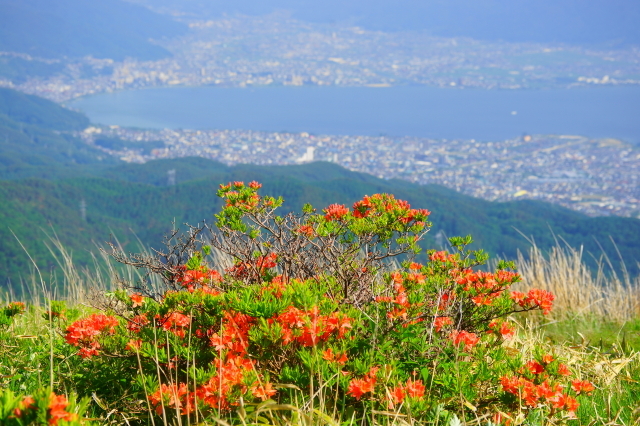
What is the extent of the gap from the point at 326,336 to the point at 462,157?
5189 cm

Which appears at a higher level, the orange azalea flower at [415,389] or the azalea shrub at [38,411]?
the azalea shrub at [38,411]

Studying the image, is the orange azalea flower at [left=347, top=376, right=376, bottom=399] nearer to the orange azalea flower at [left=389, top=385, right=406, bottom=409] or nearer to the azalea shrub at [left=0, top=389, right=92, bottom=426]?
the orange azalea flower at [left=389, top=385, right=406, bottom=409]

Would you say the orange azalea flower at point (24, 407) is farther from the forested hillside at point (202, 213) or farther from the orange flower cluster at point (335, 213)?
the forested hillside at point (202, 213)

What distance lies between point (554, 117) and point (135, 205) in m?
57.7

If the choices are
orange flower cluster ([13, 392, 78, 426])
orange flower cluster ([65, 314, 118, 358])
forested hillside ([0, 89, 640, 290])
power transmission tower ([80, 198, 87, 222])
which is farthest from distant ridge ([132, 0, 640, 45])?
orange flower cluster ([13, 392, 78, 426])

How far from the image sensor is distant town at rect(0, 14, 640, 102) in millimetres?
101125

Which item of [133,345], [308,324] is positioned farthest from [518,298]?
[133,345]

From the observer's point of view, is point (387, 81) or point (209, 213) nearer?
point (209, 213)

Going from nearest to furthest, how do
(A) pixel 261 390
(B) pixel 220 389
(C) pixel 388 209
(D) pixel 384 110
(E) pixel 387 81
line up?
(B) pixel 220 389 → (A) pixel 261 390 → (C) pixel 388 209 → (D) pixel 384 110 → (E) pixel 387 81

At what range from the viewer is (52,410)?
0.98m

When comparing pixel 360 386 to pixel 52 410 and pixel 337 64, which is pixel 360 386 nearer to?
pixel 52 410

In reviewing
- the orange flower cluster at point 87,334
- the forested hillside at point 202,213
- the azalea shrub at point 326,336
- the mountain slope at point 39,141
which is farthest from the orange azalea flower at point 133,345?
the mountain slope at point 39,141

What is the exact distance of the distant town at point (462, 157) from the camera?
4109 cm

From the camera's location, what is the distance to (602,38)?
134625 mm
